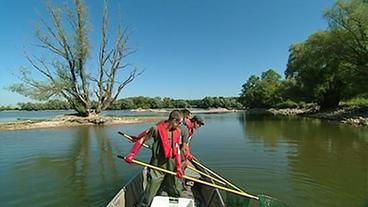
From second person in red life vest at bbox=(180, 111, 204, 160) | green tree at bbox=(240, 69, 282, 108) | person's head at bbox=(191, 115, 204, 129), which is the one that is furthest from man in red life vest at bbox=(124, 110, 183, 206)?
green tree at bbox=(240, 69, 282, 108)

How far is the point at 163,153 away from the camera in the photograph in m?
5.52

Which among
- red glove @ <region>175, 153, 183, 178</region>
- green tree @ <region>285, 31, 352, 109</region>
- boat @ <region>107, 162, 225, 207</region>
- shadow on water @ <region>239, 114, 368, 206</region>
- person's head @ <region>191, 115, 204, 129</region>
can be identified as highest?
green tree @ <region>285, 31, 352, 109</region>

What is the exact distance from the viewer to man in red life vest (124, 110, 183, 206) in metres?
5.30

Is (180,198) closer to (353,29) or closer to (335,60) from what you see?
(353,29)

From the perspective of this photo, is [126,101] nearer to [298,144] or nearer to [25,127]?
[25,127]

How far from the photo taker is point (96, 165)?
11469 millimetres

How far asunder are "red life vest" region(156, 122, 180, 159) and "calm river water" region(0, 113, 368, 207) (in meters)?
2.51

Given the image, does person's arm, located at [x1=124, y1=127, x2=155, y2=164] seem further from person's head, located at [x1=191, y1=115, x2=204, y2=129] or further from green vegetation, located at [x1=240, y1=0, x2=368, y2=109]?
green vegetation, located at [x1=240, y1=0, x2=368, y2=109]

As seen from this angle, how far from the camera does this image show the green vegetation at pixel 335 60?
104ft

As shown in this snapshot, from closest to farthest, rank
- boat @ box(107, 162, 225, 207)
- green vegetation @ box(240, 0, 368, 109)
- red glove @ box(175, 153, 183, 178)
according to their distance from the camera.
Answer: red glove @ box(175, 153, 183, 178), boat @ box(107, 162, 225, 207), green vegetation @ box(240, 0, 368, 109)

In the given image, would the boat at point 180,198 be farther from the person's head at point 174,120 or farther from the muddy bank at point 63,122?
the muddy bank at point 63,122

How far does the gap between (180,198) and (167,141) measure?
1.16 metres

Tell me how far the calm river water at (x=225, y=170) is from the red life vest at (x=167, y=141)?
2.51 meters

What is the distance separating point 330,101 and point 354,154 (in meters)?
35.1
